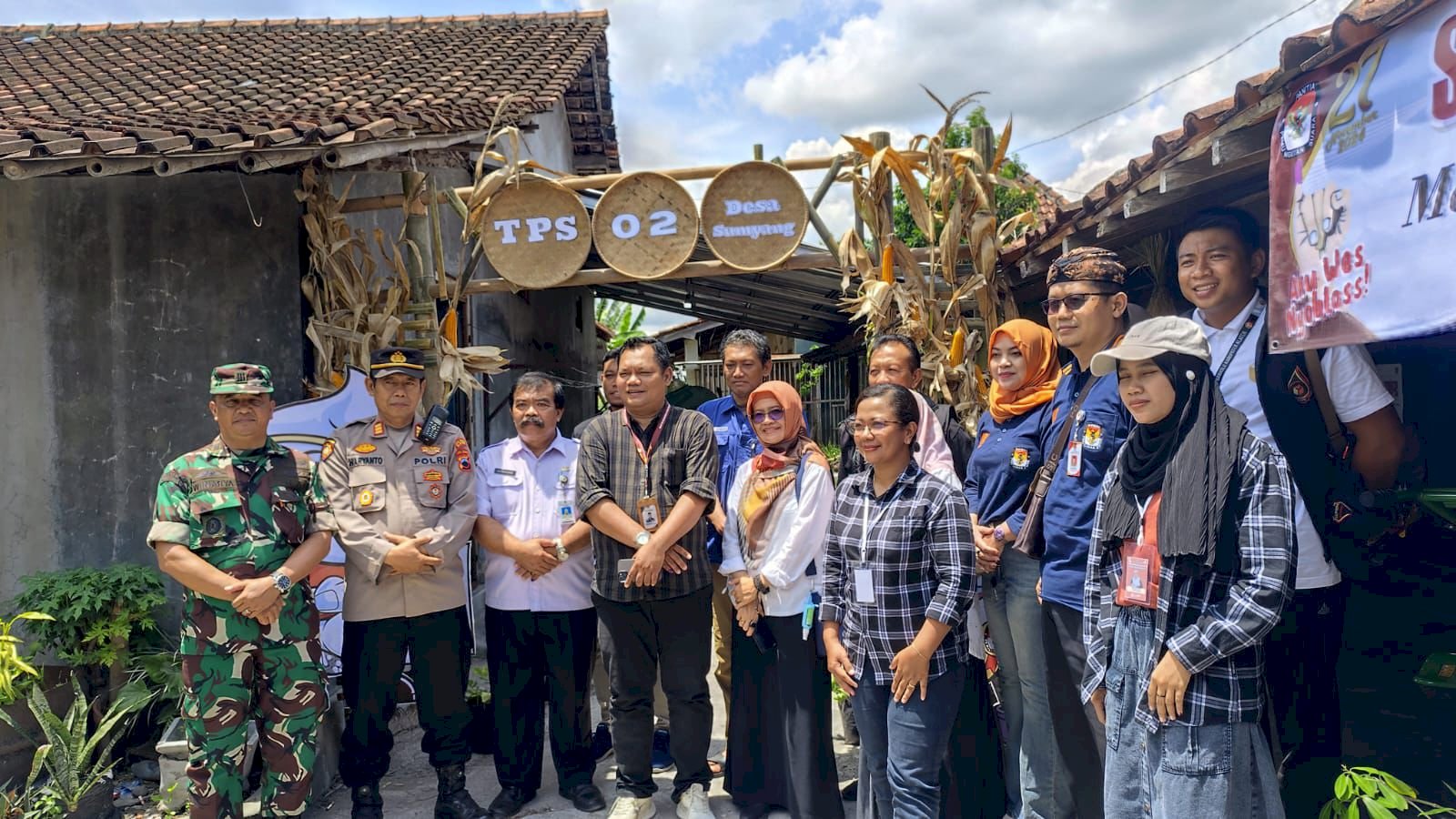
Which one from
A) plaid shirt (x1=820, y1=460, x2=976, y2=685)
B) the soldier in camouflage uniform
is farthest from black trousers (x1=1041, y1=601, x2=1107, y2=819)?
the soldier in camouflage uniform

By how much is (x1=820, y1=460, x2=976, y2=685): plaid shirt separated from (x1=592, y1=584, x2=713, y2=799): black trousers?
86cm

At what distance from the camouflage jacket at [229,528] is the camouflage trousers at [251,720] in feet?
0.24

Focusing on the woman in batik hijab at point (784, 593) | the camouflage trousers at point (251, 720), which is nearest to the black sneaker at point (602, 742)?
the woman in batik hijab at point (784, 593)

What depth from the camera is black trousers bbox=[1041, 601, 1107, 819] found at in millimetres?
2799

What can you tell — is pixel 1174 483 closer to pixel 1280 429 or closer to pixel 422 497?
pixel 1280 429

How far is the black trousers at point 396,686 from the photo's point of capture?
3672 mm

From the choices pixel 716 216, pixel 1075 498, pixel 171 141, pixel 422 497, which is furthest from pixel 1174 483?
pixel 171 141

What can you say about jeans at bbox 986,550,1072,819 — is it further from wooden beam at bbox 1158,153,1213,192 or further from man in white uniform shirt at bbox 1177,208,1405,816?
wooden beam at bbox 1158,153,1213,192

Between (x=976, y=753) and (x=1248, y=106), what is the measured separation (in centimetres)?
240

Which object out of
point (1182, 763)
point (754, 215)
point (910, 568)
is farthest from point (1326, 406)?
point (754, 215)

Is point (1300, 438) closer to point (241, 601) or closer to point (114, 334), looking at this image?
point (241, 601)

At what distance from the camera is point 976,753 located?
333 cm

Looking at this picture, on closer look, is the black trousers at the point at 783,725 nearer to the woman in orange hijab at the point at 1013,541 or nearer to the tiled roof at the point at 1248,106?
the woman in orange hijab at the point at 1013,541

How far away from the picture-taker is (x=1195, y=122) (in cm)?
300
